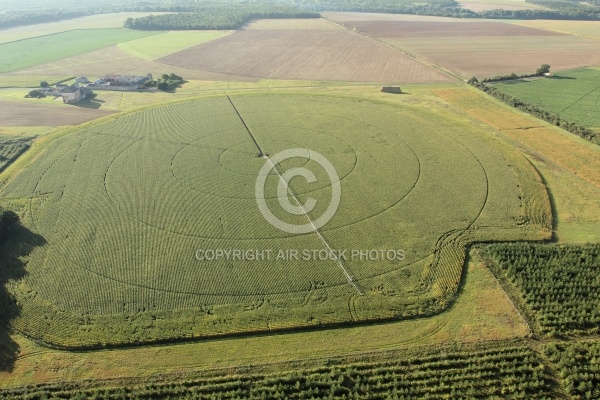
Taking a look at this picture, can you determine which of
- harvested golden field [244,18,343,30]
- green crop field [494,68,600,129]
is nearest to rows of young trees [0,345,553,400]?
green crop field [494,68,600,129]

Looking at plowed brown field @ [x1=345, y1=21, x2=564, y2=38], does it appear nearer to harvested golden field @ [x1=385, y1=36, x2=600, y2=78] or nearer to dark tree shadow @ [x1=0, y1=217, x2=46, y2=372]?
harvested golden field @ [x1=385, y1=36, x2=600, y2=78]

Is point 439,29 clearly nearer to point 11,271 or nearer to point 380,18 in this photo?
point 380,18

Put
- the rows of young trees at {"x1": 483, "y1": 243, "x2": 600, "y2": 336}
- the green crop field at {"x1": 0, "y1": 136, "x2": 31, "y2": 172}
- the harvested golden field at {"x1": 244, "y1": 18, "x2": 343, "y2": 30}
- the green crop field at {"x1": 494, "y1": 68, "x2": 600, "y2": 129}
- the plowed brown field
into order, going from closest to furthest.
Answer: the rows of young trees at {"x1": 483, "y1": 243, "x2": 600, "y2": 336} < the green crop field at {"x1": 0, "y1": 136, "x2": 31, "y2": 172} < the green crop field at {"x1": 494, "y1": 68, "x2": 600, "y2": 129} < the plowed brown field < the harvested golden field at {"x1": 244, "y1": 18, "x2": 343, "y2": 30}

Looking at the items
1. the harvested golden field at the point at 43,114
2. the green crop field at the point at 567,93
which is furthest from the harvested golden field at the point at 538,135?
the harvested golden field at the point at 43,114

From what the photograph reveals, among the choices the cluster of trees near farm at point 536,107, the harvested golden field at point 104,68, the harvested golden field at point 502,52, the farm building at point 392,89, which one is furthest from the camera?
the harvested golden field at point 502,52

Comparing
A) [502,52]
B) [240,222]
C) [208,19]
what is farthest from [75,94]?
[502,52]

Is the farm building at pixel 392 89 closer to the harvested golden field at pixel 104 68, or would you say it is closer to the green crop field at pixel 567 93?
the green crop field at pixel 567 93

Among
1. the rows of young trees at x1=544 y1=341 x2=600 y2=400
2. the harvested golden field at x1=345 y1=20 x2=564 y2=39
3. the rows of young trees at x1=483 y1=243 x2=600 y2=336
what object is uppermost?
the harvested golden field at x1=345 y1=20 x2=564 y2=39
